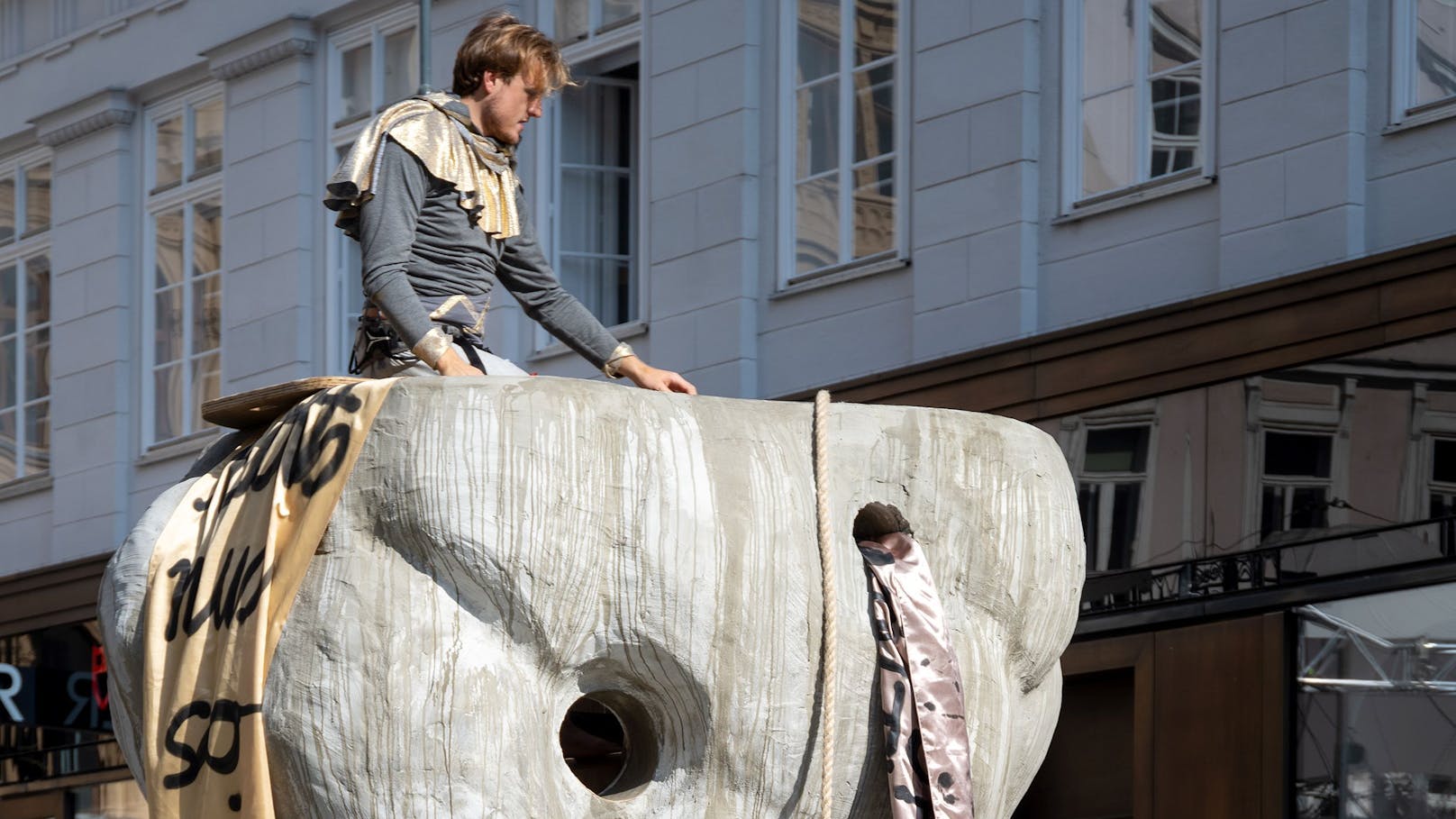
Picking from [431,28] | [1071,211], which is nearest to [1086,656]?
[1071,211]

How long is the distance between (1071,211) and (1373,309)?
1.99m

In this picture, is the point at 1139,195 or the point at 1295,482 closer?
the point at 1295,482

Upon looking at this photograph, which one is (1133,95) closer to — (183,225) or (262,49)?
(262,49)

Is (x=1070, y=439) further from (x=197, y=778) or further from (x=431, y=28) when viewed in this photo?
(x=197, y=778)

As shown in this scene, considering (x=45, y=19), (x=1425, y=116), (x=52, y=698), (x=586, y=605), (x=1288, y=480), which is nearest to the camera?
(x=586, y=605)

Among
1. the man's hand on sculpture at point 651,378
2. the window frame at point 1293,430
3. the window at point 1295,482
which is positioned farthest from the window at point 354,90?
the man's hand on sculpture at point 651,378

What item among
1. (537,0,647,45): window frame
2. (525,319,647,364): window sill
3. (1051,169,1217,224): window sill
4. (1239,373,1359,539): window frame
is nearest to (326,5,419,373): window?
(537,0,647,45): window frame

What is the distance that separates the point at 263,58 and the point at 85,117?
2.09m

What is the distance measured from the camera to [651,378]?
5.38 metres

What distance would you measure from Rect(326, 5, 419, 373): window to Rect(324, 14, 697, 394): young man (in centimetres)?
1118

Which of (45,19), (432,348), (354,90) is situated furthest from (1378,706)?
(45,19)

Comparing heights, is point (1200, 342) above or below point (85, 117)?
below

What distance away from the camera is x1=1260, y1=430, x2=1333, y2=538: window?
35.2ft

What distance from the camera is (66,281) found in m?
19.0
